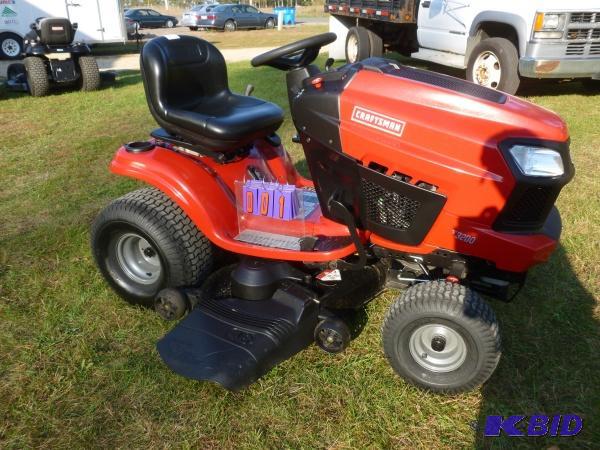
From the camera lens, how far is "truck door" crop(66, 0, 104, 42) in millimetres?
12477

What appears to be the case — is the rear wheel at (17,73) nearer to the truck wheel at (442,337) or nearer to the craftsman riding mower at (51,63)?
the craftsman riding mower at (51,63)

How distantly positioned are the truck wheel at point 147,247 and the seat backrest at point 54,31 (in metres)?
Result: 6.24

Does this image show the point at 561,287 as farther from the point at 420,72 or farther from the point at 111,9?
the point at 111,9

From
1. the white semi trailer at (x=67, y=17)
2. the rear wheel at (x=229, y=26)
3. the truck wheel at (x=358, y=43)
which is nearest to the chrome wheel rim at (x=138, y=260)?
the truck wheel at (x=358, y=43)

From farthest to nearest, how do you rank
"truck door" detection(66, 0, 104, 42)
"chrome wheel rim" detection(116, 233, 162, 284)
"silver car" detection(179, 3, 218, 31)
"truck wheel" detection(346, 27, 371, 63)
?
"silver car" detection(179, 3, 218, 31) → "truck door" detection(66, 0, 104, 42) → "truck wheel" detection(346, 27, 371, 63) → "chrome wheel rim" detection(116, 233, 162, 284)

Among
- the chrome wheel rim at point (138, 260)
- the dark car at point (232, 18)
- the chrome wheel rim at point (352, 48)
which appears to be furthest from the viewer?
the dark car at point (232, 18)

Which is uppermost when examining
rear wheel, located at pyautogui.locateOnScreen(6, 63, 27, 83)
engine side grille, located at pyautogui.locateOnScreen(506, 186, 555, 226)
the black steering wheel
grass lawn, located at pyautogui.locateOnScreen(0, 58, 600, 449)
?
the black steering wheel

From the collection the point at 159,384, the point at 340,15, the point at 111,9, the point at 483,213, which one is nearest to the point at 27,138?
the point at 159,384

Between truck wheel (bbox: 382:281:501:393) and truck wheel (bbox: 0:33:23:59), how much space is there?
44.7ft

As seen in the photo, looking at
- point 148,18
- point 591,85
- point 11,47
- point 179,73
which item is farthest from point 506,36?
point 148,18

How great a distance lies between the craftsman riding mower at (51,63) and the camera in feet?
25.0

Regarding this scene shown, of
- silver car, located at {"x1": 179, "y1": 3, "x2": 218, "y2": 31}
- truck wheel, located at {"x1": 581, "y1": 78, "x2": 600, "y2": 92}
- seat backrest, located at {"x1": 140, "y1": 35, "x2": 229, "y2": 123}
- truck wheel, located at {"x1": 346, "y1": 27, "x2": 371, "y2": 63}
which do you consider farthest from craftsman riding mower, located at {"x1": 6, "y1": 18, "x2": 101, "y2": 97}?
silver car, located at {"x1": 179, "y1": 3, "x2": 218, "y2": 31}

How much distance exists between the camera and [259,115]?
8.54 feet

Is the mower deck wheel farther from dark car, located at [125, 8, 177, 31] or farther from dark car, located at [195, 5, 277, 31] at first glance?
dark car, located at [125, 8, 177, 31]
